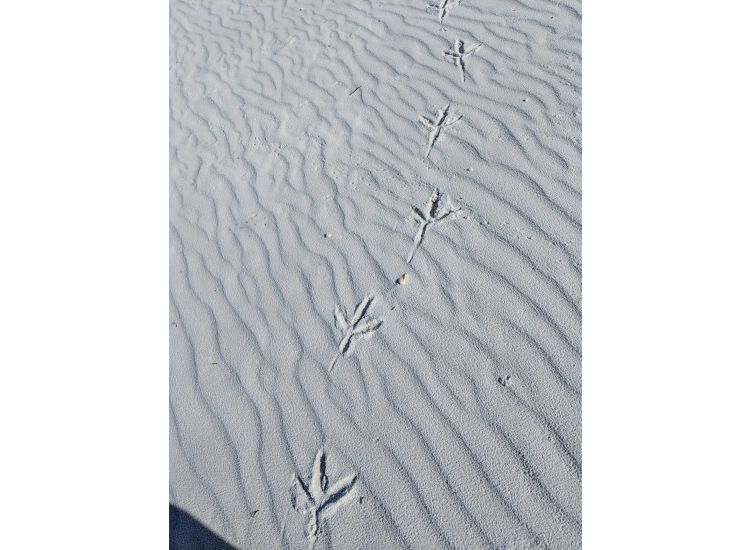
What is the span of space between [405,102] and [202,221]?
4.96ft

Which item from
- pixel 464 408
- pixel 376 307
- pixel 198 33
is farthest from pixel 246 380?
pixel 198 33

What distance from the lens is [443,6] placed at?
15.4 ft

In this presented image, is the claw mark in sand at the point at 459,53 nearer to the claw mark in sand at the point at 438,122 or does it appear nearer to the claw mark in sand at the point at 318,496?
the claw mark in sand at the point at 438,122

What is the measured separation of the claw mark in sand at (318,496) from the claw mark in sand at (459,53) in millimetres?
2822

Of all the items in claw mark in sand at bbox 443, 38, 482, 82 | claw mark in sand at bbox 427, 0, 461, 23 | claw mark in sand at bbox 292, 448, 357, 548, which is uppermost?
claw mark in sand at bbox 427, 0, 461, 23

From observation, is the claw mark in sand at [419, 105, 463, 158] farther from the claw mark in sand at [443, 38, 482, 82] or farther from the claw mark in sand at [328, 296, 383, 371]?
the claw mark in sand at [328, 296, 383, 371]

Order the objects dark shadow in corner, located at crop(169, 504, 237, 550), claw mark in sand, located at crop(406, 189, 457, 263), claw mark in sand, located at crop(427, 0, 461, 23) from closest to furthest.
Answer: dark shadow in corner, located at crop(169, 504, 237, 550) → claw mark in sand, located at crop(406, 189, 457, 263) → claw mark in sand, located at crop(427, 0, 461, 23)

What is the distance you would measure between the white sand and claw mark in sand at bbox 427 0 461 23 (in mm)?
99

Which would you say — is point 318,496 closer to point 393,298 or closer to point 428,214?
point 393,298

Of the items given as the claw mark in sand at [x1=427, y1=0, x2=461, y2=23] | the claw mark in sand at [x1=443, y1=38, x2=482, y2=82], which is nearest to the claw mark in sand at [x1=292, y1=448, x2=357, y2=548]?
the claw mark in sand at [x1=443, y1=38, x2=482, y2=82]

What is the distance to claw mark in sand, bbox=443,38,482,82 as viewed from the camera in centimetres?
403

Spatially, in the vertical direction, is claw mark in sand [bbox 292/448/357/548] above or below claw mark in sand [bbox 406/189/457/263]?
below

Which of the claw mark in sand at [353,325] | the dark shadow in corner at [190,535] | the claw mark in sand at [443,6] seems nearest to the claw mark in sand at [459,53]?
the claw mark in sand at [443,6]

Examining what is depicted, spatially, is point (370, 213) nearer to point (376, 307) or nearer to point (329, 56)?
point (376, 307)
